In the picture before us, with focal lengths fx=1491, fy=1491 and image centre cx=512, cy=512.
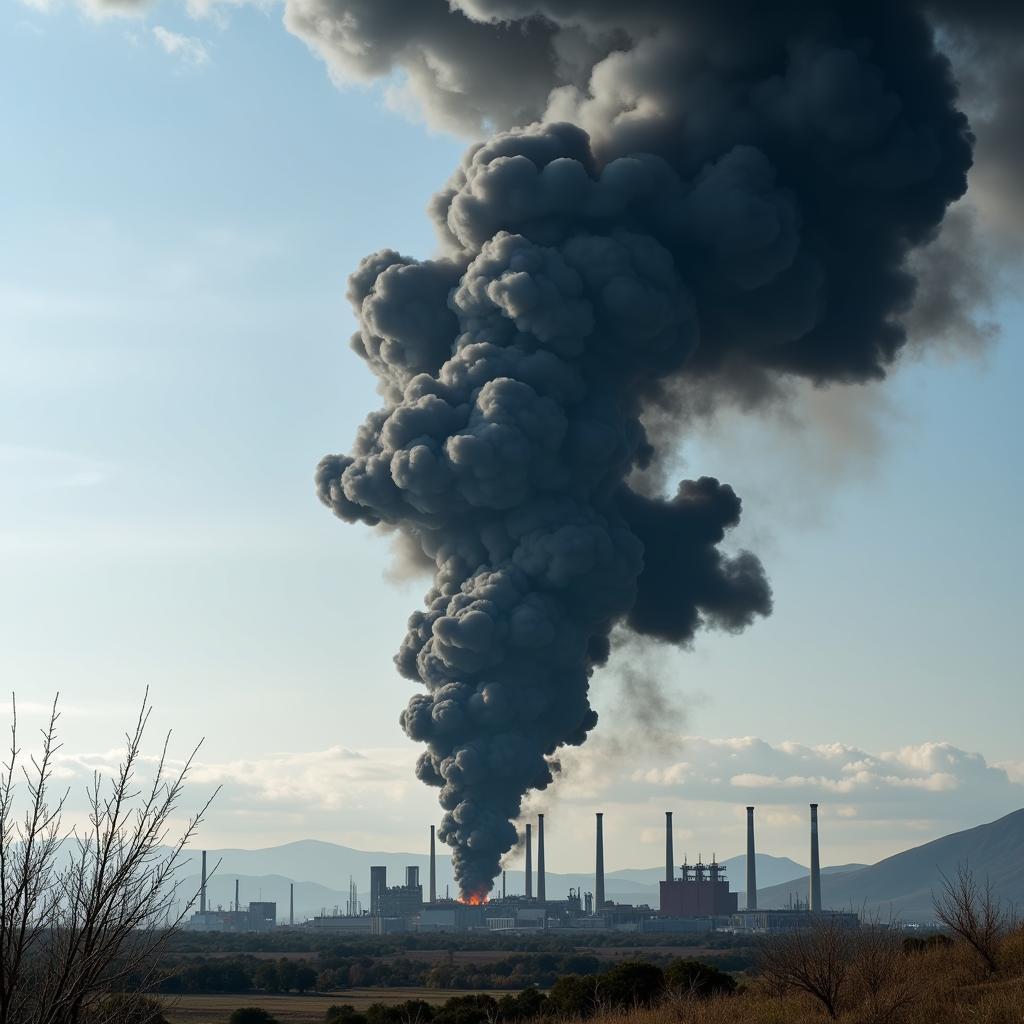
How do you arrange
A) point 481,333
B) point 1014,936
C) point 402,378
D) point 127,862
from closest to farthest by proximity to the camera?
point 127,862 < point 1014,936 < point 481,333 < point 402,378

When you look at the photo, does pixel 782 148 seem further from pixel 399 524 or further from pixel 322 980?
pixel 322 980

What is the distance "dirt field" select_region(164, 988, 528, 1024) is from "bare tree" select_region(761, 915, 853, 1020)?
24354 millimetres

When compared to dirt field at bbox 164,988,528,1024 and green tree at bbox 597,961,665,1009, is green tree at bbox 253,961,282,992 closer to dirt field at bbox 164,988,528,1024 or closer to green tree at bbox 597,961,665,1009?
dirt field at bbox 164,988,528,1024

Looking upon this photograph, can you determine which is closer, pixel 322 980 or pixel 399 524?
pixel 322 980

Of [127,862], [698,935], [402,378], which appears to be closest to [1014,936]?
[127,862]

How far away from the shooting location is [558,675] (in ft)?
270

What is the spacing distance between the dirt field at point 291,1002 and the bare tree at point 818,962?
79.9 feet

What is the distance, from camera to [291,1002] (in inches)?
2539

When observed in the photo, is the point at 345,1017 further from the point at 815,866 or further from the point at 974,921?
the point at 815,866

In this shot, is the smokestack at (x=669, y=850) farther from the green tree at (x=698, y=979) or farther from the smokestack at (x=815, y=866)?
the green tree at (x=698, y=979)

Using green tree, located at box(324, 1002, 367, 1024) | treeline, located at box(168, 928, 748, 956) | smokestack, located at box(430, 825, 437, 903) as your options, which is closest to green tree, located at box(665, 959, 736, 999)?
green tree, located at box(324, 1002, 367, 1024)

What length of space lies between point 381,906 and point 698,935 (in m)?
47.1

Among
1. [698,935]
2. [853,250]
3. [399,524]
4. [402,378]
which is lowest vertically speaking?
[698,935]

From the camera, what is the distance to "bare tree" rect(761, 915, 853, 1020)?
A: 29.2 meters
